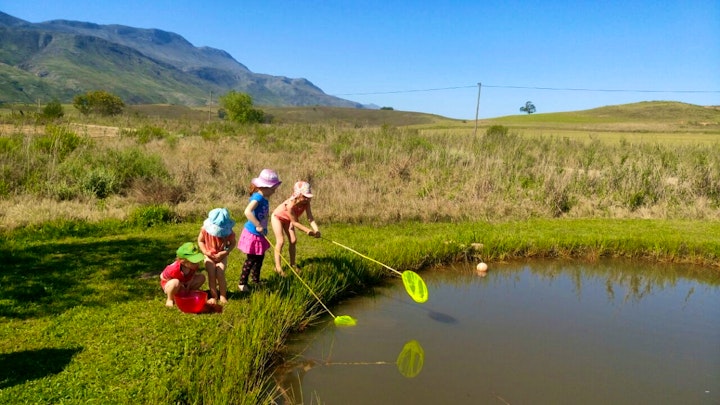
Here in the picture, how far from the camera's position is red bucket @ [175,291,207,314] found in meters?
4.92

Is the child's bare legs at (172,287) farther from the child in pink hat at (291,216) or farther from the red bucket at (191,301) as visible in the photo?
the child in pink hat at (291,216)

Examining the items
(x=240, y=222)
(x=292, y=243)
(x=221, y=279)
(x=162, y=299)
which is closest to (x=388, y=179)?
(x=240, y=222)

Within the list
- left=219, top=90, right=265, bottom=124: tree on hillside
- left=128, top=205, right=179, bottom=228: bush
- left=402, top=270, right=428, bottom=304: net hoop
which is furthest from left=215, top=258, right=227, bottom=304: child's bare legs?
left=219, top=90, right=265, bottom=124: tree on hillside

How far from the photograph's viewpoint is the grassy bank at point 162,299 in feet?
12.0

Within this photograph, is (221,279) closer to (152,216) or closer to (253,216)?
(253,216)

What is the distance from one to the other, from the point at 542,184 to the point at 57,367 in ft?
39.1

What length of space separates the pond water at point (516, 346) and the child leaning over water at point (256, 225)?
108 cm

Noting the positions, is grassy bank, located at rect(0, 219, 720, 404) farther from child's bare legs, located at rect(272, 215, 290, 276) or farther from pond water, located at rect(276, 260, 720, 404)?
pond water, located at rect(276, 260, 720, 404)

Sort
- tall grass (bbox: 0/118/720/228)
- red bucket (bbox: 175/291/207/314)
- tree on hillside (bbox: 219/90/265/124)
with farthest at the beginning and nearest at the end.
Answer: tree on hillside (bbox: 219/90/265/124) → tall grass (bbox: 0/118/720/228) → red bucket (bbox: 175/291/207/314)

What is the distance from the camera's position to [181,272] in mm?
4875

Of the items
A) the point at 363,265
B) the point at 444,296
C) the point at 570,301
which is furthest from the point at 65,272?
the point at 570,301

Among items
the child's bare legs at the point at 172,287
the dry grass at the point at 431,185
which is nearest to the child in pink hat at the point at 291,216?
the child's bare legs at the point at 172,287

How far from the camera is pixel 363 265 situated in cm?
698

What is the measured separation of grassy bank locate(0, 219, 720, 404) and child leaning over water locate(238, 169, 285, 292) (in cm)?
34
